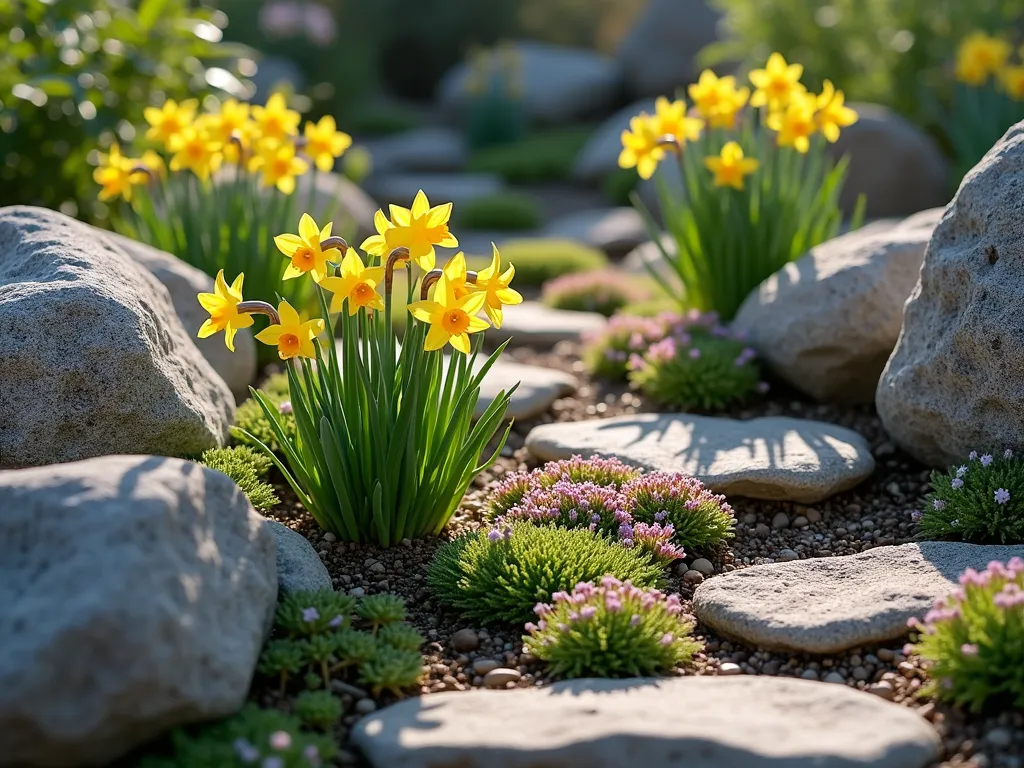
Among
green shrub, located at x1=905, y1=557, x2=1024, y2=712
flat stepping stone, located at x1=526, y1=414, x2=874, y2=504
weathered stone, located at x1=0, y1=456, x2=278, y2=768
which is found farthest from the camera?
flat stepping stone, located at x1=526, y1=414, x2=874, y2=504

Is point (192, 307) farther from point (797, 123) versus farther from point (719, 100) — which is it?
point (797, 123)

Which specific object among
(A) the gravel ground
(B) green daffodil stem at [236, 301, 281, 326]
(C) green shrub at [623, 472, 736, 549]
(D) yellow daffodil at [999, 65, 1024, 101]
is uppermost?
(D) yellow daffodil at [999, 65, 1024, 101]

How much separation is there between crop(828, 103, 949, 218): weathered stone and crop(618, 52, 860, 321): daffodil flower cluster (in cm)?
339

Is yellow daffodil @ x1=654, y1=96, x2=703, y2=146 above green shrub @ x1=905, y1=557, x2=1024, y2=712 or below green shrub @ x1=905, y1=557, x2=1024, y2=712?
above

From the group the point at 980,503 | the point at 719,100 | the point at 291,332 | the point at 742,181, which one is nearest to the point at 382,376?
the point at 291,332

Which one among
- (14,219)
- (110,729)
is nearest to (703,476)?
(110,729)

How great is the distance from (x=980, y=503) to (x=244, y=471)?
2.59 m

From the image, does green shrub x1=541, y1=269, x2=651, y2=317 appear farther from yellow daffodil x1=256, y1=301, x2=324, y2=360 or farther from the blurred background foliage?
yellow daffodil x1=256, y1=301, x2=324, y2=360

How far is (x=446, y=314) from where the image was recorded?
317 centimetres

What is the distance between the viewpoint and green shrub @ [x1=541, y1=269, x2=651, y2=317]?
288 inches

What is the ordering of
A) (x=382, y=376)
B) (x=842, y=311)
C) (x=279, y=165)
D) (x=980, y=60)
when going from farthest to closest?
1. (x=980, y=60)
2. (x=279, y=165)
3. (x=842, y=311)
4. (x=382, y=376)

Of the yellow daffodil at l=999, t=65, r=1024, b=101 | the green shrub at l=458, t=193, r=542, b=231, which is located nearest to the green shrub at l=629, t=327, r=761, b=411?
the yellow daffodil at l=999, t=65, r=1024, b=101

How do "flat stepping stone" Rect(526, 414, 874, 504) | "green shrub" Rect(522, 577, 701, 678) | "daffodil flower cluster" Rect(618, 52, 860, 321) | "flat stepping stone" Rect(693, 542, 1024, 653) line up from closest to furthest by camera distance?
1. "green shrub" Rect(522, 577, 701, 678)
2. "flat stepping stone" Rect(693, 542, 1024, 653)
3. "flat stepping stone" Rect(526, 414, 874, 504)
4. "daffodil flower cluster" Rect(618, 52, 860, 321)

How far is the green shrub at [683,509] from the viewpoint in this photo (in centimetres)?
378
